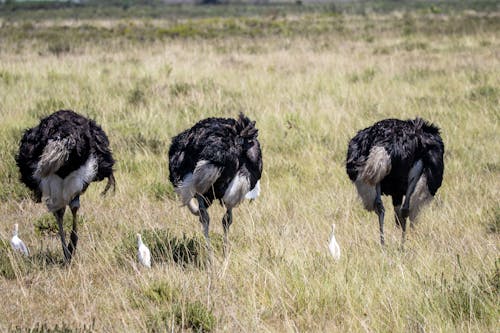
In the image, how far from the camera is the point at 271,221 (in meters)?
6.50

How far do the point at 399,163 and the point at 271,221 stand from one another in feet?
5.13

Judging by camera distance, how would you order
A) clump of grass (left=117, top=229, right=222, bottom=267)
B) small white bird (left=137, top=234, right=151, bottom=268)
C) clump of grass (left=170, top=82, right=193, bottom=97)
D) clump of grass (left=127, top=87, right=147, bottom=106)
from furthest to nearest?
clump of grass (left=170, top=82, right=193, bottom=97) < clump of grass (left=127, top=87, right=147, bottom=106) < clump of grass (left=117, top=229, right=222, bottom=267) < small white bird (left=137, top=234, right=151, bottom=268)

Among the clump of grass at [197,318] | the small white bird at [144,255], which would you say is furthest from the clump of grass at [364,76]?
the clump of grass at [197,318]

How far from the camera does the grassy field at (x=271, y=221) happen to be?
4.27m

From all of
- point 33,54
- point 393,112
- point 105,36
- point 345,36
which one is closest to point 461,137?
point 393,112

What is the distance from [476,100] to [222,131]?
7370 mm

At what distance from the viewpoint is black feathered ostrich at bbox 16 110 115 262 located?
519 cm

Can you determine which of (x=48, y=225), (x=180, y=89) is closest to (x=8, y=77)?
(x=180, y=89)

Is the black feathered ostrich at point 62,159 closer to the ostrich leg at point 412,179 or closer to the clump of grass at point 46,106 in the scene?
the ostrich leg at point 412,179

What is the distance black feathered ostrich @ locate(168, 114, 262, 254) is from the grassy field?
0.41 metres

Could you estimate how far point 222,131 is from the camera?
17.7 feet

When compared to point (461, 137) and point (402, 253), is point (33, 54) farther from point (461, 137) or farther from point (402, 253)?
point (402, 253)

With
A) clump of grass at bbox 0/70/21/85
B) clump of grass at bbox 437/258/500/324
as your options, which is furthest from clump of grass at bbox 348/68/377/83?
clump of grass at bbox 437/258/500/324

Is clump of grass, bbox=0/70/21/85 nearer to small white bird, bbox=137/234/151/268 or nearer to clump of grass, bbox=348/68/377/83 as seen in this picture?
clump of grass, bbox=348/68/377/83
